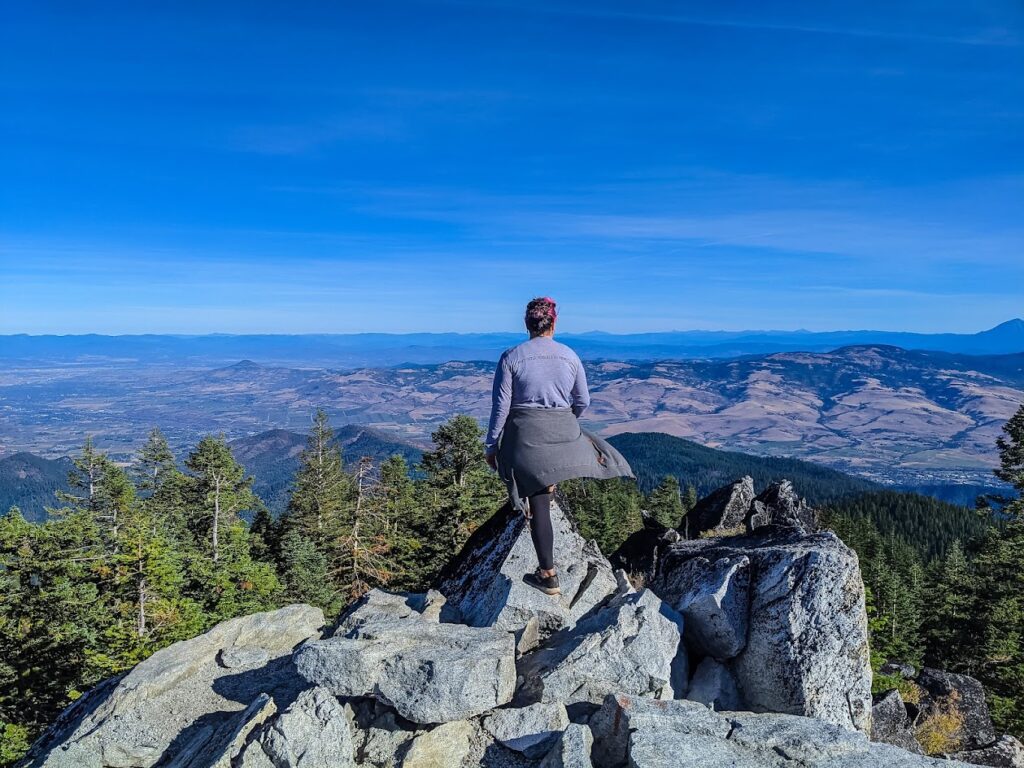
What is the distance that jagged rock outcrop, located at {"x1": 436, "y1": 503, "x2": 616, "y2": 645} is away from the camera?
434 inches

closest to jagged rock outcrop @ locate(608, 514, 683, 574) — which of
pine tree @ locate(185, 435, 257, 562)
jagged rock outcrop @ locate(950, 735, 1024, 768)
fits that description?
jagged rock outcrop @ locate(950, 735, 1024, 768)

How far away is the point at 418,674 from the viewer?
27.9 feet

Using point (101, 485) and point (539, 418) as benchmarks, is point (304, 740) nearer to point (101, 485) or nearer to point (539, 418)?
point (539, 418)

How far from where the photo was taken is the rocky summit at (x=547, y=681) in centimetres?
782

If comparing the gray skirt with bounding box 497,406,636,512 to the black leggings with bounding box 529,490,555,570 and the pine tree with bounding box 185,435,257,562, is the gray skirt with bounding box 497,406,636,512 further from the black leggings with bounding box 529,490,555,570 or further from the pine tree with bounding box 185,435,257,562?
the pine tree with bounding box 185,435,257,562

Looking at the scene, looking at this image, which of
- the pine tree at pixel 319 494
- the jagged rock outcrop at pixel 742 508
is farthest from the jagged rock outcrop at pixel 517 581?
the pine tree at pixel 319 494

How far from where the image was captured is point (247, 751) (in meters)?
7.68

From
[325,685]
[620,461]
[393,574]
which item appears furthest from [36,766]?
[393,574]

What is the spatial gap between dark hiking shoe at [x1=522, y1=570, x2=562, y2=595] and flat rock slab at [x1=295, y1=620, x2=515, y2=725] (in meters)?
2.13

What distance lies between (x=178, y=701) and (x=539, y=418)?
785cm

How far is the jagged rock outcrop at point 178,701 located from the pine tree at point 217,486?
2549 cm

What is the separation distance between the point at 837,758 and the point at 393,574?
29.1m

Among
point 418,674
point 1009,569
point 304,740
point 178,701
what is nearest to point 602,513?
point 1009,569

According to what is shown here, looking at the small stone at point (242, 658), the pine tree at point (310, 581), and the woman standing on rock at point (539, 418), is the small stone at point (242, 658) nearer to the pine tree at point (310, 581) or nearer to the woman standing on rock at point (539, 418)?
the woman standing on rock at point (539, 418)
